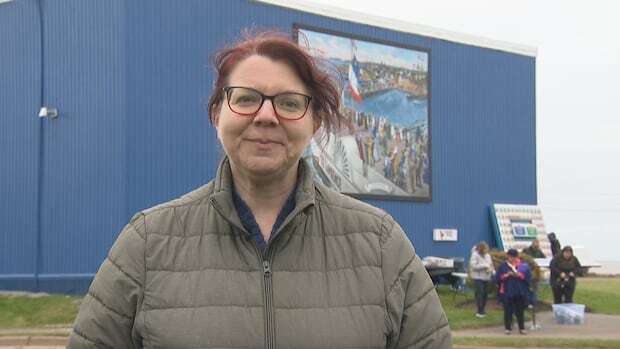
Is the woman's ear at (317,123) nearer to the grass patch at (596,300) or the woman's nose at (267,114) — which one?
the woman's nose at (267,114)

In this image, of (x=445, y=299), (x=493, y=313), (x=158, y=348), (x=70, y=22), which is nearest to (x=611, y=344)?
(x=493, y=313)

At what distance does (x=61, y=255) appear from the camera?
915 inches

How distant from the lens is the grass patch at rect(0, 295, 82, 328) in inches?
733

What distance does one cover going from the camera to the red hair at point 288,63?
2766mm

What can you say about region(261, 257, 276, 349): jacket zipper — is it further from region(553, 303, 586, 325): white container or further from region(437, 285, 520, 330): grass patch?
region(553, 303, 586, 325): white container

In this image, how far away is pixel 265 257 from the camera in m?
2.64

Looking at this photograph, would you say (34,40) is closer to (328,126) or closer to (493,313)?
(493,313)

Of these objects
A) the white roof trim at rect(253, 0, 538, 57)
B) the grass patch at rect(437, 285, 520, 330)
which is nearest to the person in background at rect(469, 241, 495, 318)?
the grass patch at rect(437, 285, 520, 330)

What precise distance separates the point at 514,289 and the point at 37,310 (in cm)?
1045

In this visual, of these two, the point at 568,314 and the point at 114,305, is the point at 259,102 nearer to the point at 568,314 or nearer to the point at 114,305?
the point at 114,305

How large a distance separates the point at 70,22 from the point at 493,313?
13004mm

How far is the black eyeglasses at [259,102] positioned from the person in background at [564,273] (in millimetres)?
18801

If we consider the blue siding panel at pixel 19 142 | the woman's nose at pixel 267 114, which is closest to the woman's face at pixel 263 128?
the woman's nose at pixel 267 114

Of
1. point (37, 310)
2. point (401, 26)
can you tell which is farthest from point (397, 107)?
point (37, 310)
